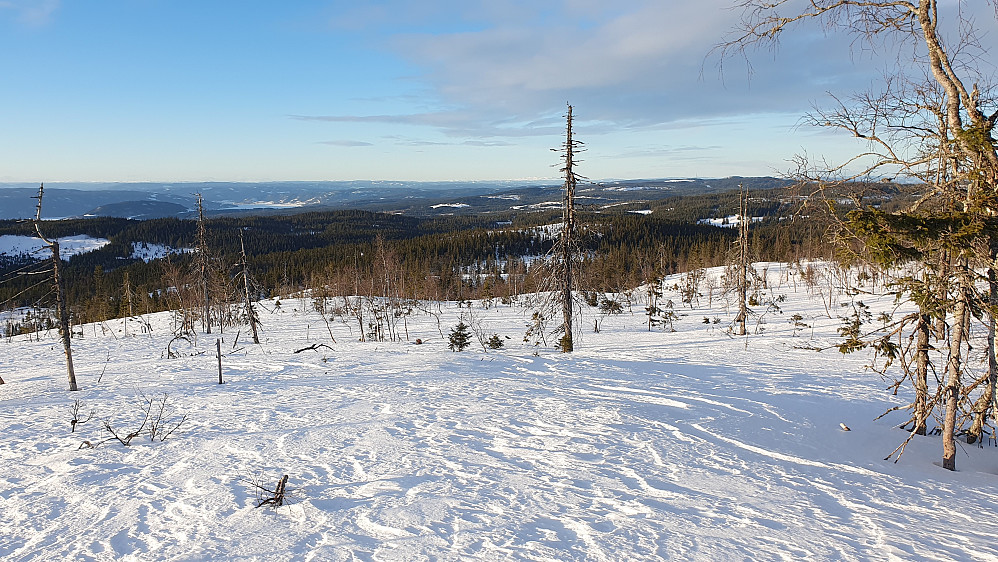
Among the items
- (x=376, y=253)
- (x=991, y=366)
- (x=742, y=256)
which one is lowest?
(x=376, y=253)

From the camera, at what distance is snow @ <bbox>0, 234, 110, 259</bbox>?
384ft

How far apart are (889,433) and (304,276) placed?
255 ft

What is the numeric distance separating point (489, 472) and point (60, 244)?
511 ft

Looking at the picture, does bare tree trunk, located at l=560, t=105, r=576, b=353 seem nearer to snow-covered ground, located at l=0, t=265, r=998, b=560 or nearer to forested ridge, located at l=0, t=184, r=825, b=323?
forested ridge, located at l=0, t=184, r=825, b=323

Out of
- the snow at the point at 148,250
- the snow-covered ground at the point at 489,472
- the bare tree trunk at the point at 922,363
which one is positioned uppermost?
the bare tree trunk at the point at 922,363

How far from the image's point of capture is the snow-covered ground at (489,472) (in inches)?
165

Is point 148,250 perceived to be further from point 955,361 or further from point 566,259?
point 955,361

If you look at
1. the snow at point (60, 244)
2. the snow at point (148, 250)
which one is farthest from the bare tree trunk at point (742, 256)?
the snow at point (60, 244)

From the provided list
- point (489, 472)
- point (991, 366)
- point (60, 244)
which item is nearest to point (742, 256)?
point (991, 366)

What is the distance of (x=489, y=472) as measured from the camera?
5.84m

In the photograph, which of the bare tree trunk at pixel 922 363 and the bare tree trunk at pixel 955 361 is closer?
the bare tree trunk at pixel 955 361

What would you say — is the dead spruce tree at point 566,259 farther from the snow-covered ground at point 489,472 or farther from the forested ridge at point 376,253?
the snow-covered ground at point 489,472

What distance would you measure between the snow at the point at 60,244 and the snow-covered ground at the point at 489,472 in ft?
453

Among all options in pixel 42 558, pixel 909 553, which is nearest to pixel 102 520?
pixel 42 558
